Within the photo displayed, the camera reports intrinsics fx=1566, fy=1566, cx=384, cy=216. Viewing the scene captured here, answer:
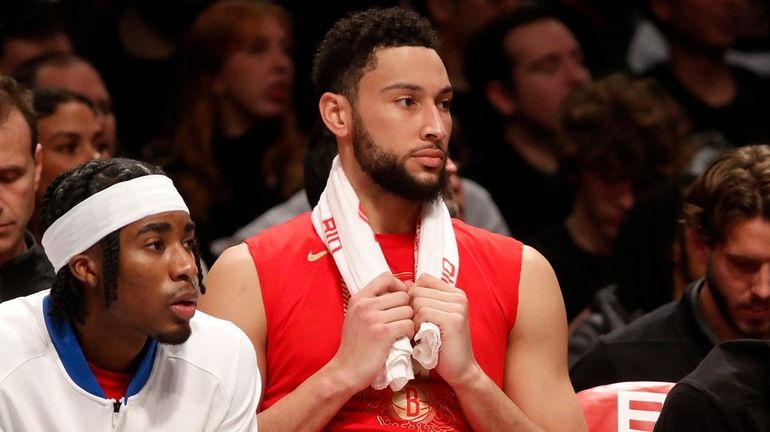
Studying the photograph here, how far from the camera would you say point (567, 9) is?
7383mm

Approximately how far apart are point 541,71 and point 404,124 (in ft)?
9.88

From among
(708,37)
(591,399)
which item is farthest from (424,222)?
(708,37)

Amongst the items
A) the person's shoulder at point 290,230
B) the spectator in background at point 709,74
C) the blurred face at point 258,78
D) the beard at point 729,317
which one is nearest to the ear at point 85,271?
the person's shoulder at point 290,230

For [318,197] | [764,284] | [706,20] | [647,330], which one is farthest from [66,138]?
[706,20]

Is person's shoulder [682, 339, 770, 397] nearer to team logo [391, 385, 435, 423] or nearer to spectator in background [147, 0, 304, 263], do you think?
team logo [391, 385, 435, 423]

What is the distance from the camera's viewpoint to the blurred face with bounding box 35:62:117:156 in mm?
5582

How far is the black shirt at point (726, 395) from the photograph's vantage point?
143 inches

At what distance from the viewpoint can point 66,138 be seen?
16.2 feet

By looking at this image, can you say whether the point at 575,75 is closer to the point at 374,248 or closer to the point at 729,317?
the point at 729,317

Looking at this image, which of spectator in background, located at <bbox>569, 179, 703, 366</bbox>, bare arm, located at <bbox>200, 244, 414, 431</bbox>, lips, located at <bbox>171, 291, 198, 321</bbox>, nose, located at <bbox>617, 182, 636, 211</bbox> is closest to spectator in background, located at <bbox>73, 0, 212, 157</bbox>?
nose, located at <bbox>617, 182, 636, 211</bbox>

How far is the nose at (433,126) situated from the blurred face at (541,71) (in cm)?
286

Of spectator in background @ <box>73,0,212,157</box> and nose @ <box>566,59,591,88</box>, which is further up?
spectator in background @ <box>73,0,212,157</box>

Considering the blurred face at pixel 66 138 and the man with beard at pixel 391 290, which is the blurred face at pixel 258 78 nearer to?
the blurred face at pixel 66 138

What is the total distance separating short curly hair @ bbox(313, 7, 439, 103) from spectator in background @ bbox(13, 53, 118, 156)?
1.62 m
